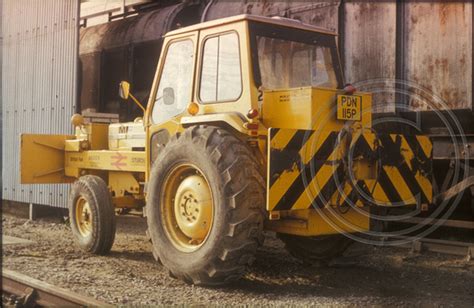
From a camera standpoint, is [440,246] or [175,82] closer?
[175,82]

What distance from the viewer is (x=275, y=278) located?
6023mm

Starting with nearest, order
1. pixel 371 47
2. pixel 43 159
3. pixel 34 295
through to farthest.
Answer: pixel 34 295, pixel 371 47, pixel 43 159

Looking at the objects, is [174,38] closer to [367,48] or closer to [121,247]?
[367,48]

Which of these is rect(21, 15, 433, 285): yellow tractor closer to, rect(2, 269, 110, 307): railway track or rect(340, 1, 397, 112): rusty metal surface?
rect(340, 1, 397, 112): rusty metal surface

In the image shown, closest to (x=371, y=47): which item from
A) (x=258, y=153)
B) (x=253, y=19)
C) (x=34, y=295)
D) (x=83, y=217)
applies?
(x=253, y=19)

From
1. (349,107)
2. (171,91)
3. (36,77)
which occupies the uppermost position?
(36,77)

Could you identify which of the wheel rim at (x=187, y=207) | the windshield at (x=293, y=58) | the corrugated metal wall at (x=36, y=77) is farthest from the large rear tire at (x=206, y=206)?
the corrugated metal wall at (x=36, y=77)

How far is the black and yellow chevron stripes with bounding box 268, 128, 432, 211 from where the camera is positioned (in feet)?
16.5

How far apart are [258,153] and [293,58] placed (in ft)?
3.83

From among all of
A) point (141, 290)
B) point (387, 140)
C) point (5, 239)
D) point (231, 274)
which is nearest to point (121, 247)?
point (5, 239)

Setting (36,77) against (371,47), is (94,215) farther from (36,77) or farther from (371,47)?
(36,77)

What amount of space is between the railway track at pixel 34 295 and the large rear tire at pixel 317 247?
2386 mm

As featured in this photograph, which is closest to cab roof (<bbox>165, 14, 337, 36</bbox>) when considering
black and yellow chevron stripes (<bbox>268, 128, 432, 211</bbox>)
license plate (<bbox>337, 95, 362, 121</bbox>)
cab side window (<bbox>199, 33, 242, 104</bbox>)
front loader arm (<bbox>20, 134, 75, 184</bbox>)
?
cab side window (<bbox>199, 33, 242, 104</bbox>)

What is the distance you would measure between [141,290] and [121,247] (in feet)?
8.56
